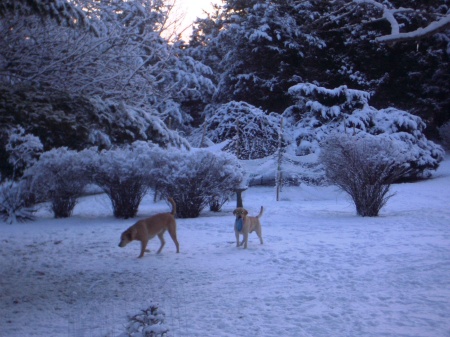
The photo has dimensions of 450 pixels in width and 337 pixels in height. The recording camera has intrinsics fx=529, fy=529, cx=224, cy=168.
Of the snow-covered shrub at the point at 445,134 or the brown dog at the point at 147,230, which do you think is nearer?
the brown dog at the point at 147,230

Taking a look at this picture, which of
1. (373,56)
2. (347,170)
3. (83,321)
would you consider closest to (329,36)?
(373,56)

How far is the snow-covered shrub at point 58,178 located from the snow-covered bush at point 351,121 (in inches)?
437

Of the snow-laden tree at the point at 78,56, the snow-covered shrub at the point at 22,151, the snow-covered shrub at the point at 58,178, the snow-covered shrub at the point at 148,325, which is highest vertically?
the snow-laden tree at the point at 78,56

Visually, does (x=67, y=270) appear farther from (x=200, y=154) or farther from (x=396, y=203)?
(x=396, y=203)

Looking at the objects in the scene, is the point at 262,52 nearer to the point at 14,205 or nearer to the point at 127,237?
the point at 14,205

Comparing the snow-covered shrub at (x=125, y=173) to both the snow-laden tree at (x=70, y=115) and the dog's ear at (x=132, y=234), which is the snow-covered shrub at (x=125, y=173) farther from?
the dog's ear at (x=132, y=234)

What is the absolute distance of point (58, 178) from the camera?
1214cm

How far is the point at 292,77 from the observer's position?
91.6 feet

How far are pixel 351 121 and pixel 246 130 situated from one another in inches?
172

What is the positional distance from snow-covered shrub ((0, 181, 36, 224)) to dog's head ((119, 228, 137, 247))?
16.7 ft

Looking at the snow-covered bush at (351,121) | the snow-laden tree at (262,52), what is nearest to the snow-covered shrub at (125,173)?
the snow-covered bush at (351,121)

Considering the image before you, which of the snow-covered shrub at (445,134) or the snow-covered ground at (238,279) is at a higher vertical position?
the snow-covered shrub at (445,134)

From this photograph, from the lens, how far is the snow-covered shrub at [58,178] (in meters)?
12.1

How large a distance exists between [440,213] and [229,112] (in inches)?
553
